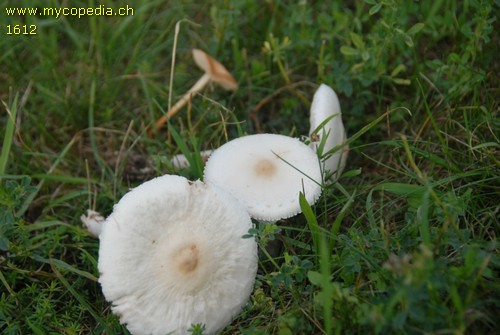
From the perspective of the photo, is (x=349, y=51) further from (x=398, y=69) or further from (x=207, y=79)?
(x=207, y=79)

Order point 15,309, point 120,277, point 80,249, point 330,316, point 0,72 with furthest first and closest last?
point 0,72
point 80,249
point 15,309
point 120,277
point 330,316

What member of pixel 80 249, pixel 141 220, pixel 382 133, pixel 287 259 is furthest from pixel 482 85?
pixel 80 249

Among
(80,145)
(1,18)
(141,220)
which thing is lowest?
(80,145)

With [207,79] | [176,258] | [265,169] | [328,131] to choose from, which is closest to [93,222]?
[176,258]

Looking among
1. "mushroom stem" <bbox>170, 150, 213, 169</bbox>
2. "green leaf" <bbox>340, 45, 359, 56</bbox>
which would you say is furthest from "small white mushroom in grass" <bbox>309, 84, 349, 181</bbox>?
"mushroom stem" <bbox>170, 150, 213, 169</bbox>

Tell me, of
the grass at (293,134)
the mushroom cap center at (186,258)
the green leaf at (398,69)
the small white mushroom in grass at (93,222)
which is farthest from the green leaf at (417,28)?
the small white mushroom in grass at (93,222)

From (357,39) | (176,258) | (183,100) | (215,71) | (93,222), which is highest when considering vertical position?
(357,39)

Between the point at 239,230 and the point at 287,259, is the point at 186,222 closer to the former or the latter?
the point at 239,230
